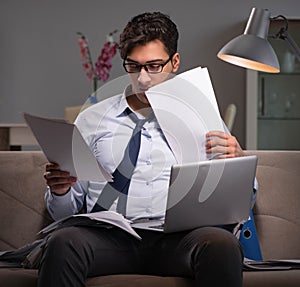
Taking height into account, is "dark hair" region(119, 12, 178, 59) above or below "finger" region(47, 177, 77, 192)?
above

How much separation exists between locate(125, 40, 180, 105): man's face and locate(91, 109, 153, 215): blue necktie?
15cm

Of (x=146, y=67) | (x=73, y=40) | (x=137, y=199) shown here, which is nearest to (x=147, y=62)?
(x=146, y=67)

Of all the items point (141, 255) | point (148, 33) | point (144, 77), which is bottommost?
point (141, 255)

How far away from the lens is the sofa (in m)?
2.15

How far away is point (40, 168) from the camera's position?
7.29 ft

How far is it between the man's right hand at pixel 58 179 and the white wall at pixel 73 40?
12.4 ft

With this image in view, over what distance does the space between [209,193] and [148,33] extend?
1.93 ft

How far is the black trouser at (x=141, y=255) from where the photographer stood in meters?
1.62

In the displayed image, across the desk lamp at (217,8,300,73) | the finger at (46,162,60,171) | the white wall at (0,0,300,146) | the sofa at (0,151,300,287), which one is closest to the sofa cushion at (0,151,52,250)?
the sofa at (0,151,300,287)

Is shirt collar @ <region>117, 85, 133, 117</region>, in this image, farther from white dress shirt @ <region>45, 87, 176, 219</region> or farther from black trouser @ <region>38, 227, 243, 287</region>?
black trouser @ <region>38, 227, 243, 287</region>

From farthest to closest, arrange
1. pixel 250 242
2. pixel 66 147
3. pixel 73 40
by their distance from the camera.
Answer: pixel 73 40 → pixel 250 242 → pixel 66 147

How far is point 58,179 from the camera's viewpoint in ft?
6.07

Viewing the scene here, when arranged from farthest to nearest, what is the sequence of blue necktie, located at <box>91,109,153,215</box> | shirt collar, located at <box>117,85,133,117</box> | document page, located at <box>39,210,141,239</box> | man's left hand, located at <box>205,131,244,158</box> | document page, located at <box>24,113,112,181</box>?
shirt collar, located at <box>117,85,133,117</box>
blue necktie, located at <box>91,109,153,215</box>
man's left hand, located at <box>205,131,244,158</box>
document page, located at <box>39,210,141,239</box>
document page, located at <box>24,113,112,181</box>

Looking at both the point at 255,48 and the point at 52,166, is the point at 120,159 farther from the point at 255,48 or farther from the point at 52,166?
the point at 255,48
